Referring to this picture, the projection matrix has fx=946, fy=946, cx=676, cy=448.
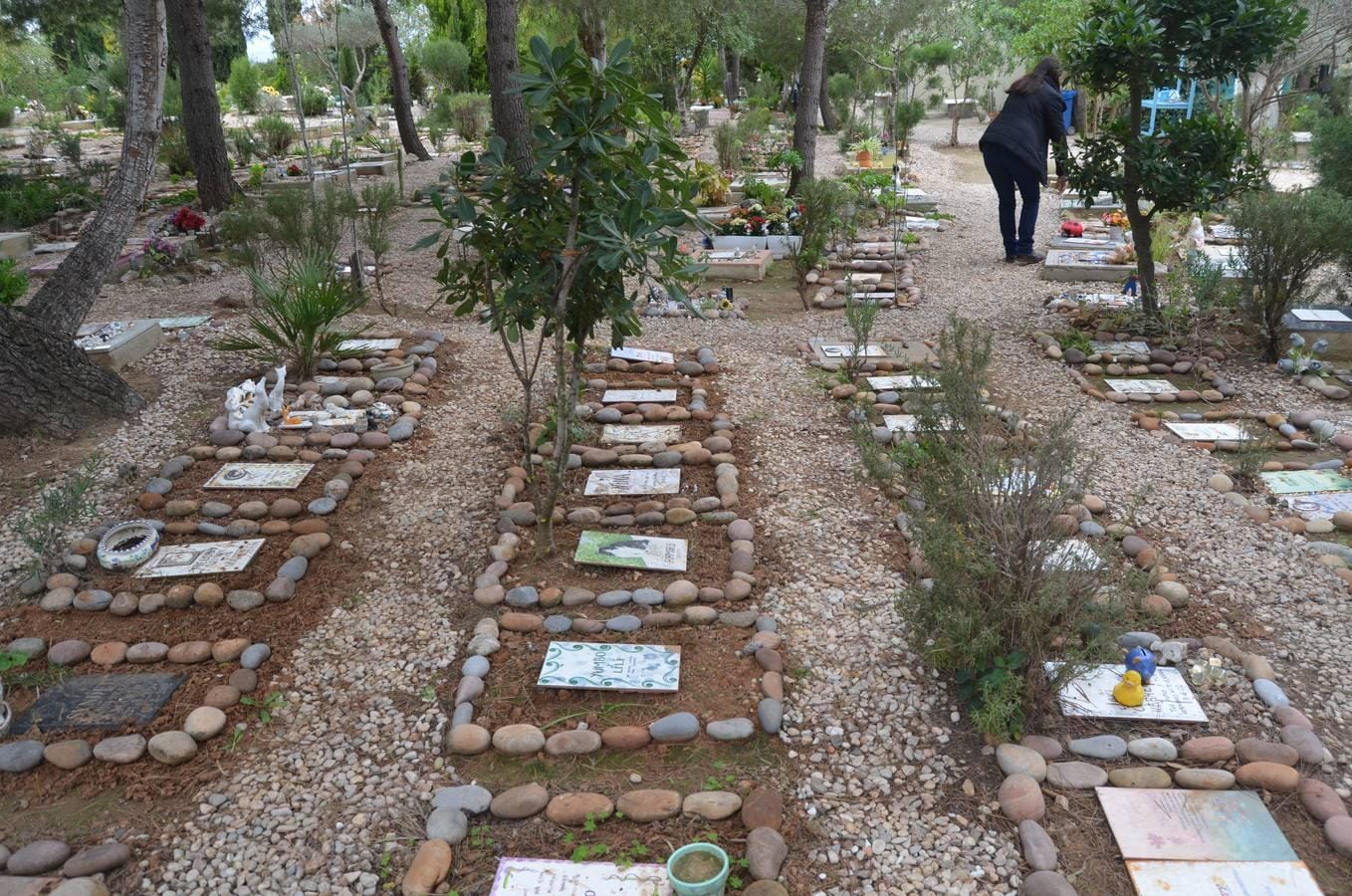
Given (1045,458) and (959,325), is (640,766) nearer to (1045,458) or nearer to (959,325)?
(1045,458)

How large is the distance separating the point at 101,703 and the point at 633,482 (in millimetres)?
2178

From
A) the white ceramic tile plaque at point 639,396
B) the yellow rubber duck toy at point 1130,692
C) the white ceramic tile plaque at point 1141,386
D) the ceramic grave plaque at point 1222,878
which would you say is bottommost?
the ceramic grave plaque at point 1222,878

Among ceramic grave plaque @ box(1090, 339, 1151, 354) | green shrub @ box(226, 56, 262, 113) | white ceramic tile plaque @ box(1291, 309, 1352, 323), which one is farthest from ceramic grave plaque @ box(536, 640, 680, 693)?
green shrub @ box(226, 56, 262, 113)

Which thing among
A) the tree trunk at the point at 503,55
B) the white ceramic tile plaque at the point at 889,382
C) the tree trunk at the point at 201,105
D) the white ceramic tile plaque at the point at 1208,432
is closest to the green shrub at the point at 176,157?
the tree trunk at the point at 201,105

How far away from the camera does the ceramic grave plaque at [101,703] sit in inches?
112

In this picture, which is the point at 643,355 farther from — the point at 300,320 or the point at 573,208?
the point at 573,208

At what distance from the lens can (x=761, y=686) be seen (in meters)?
2.92

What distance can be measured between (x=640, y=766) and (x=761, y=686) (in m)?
0.48

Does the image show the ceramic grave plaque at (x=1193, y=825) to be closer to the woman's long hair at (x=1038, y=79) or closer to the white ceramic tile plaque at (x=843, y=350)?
the white ceramic tile plaque at (x=843, y=350)

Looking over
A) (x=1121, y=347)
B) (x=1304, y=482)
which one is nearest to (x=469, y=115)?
(x=1121, y=347)

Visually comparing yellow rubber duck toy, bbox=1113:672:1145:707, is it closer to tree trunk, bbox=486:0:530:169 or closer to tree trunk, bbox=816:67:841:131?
tree trunk, bbox=486:0:530:169

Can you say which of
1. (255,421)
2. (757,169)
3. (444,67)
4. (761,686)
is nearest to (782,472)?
(761,686)

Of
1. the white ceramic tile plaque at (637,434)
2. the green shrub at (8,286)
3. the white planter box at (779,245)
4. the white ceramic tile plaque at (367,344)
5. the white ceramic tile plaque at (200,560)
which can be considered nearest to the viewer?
the white ceramic tile plaque at (200,560)

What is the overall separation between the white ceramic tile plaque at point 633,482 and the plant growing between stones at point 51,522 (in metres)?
1.98
